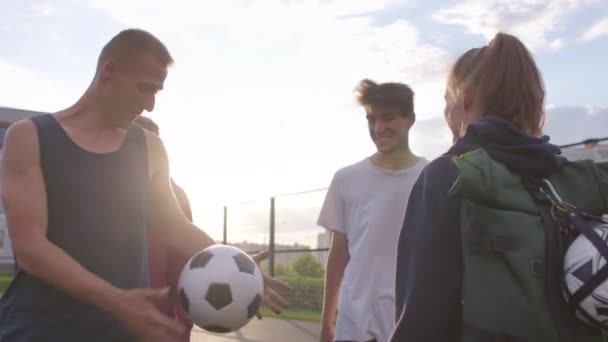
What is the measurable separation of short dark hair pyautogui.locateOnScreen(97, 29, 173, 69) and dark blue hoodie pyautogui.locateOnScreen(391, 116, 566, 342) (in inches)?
43.0

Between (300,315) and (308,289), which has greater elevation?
(308,289)

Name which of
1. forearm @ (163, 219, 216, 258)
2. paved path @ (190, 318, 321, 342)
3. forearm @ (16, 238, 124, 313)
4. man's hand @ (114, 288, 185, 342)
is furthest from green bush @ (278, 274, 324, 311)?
man's hand @ (114, 288, 185, 342)

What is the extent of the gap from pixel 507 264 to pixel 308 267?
14203mm

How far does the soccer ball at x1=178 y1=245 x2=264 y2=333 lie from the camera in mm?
2553

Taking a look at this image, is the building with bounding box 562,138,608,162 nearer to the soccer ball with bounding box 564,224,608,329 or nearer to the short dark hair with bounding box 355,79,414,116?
the short dark hair with bounding box 355,79,414,116

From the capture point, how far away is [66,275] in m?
2.07

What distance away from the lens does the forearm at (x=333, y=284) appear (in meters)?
4.26

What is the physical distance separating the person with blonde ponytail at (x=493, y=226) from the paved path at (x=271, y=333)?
8613 millimetres

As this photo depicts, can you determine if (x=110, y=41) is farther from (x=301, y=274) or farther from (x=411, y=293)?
(x=301, y=274)

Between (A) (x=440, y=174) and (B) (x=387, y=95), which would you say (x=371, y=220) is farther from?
(A) (x=440, y=174)

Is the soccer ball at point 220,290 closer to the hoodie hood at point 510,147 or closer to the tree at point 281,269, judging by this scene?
the hoodie hood at point 510,147

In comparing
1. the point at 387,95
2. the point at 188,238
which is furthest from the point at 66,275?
the point at 387,95

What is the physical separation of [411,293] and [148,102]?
1.17m

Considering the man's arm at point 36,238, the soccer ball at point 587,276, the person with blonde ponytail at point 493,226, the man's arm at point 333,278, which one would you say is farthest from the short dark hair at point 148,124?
the soccer ball at point 587,276
